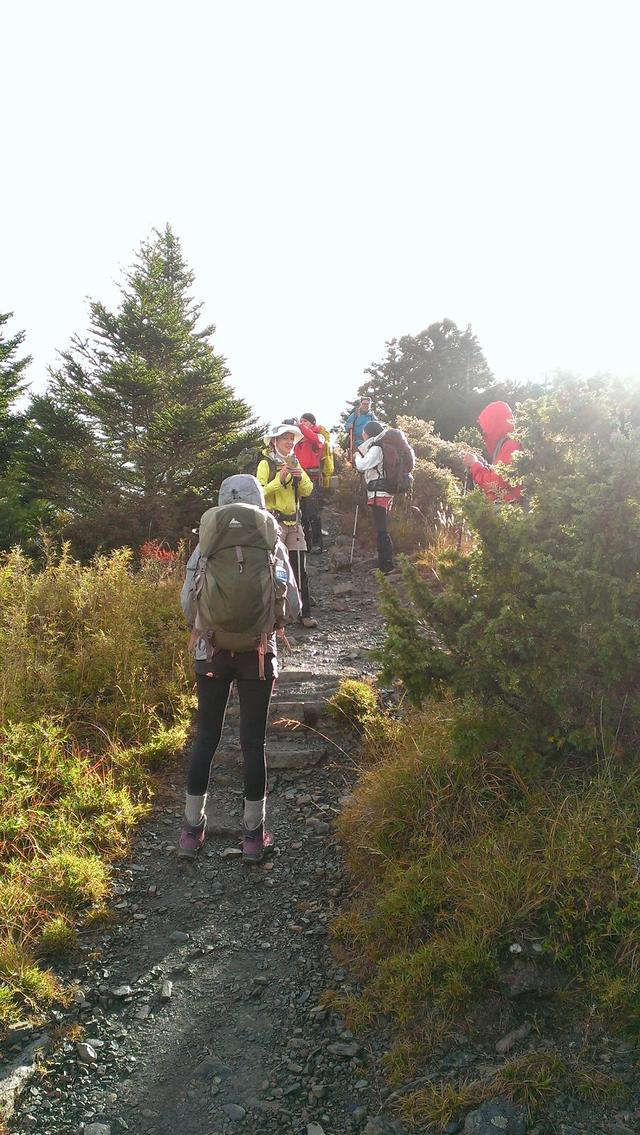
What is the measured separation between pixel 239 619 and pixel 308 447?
716 centimetres

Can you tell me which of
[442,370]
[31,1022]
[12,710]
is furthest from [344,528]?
[442,370]

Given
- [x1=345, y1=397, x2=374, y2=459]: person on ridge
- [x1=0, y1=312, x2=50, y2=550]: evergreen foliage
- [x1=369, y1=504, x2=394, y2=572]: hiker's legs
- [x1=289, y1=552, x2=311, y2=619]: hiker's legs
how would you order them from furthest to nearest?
[x1=0, y1=312, x2=50, y2=550]: evergreen foliage < [x1=345, y1=397, x2=374, y2=459]: person on ridge < [x1=369, y1=504, x2=394, y2=572]: hiker's legs < [x1=289, y1=552, x2=311, y2=619]: hiker's legs

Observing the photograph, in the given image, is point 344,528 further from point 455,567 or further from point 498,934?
point 498,934

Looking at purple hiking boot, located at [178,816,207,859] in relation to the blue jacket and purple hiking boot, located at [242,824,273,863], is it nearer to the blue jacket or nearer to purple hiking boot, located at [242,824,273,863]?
purple hiking boot, located at [242,824,273,863]

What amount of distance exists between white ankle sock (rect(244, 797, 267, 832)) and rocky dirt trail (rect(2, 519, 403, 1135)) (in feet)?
0.98

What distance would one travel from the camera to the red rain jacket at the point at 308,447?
10.8m

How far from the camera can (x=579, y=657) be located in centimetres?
350

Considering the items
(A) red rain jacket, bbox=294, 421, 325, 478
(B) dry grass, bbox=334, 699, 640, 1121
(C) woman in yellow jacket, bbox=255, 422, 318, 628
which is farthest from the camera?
(A) red rain jacket, bbox=294, 421, 325, 478

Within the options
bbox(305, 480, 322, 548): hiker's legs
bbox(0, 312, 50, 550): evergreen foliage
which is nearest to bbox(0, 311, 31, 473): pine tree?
bbox(0, 312, 50, 550): evergreen foliage

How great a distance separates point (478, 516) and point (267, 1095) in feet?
9.64

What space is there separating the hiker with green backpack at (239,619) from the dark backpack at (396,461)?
17.3 feet

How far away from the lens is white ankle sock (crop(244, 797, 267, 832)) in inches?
175

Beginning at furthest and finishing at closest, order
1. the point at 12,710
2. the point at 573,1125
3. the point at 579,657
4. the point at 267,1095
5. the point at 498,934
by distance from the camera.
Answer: the point at 12,710, the point at 579,657, the point at 498,934, the point at 267,1095, the point at 573,1125

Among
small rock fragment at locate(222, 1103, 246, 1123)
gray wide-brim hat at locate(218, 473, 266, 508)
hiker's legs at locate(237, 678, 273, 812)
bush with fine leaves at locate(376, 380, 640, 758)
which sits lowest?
small rock fragment at locate(222, 1103, 246, 1123)
